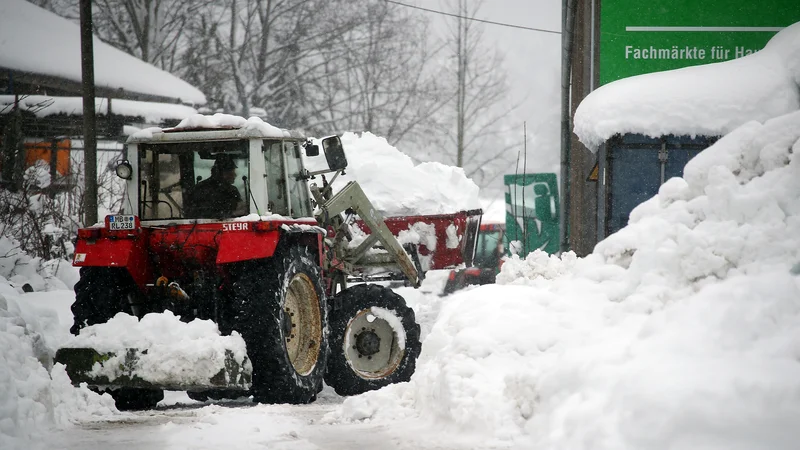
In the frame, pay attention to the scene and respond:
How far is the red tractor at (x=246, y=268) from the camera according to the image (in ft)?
25.5

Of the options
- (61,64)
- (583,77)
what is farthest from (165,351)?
(61,64)

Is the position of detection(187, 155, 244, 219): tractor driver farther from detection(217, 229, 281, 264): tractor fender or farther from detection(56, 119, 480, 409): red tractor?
detection(217, 229, 281, 264): tractor fender

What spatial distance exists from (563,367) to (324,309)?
3841 millimetres

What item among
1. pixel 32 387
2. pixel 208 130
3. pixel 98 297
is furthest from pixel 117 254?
pixel 32 387

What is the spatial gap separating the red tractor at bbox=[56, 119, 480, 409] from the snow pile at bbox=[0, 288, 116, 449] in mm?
210

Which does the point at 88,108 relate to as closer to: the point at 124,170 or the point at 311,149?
the point at 311,149

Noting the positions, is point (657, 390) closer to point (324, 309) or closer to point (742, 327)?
point (742, 327)

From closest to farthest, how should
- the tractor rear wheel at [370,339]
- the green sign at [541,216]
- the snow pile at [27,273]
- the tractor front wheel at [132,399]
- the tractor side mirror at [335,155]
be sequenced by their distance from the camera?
the tractor front wheel at [132,399]
the tractor side mirror at [335,155]
the tractor rear wheel at [370,339]
the snow pile at [27,273]
the green sign at [541,216]

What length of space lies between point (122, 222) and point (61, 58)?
17.0m

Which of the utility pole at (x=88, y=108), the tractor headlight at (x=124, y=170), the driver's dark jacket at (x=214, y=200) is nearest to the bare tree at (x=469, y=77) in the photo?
the utility pole at (x=88, y=108)

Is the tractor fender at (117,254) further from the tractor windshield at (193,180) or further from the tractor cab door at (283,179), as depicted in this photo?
the tractor cab door at (283,179)

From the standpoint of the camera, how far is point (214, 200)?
873 cm

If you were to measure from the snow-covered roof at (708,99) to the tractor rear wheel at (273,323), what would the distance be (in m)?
5.69

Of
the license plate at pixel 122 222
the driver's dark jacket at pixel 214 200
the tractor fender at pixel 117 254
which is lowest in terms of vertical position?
the tractor fender at pixel 117 254
